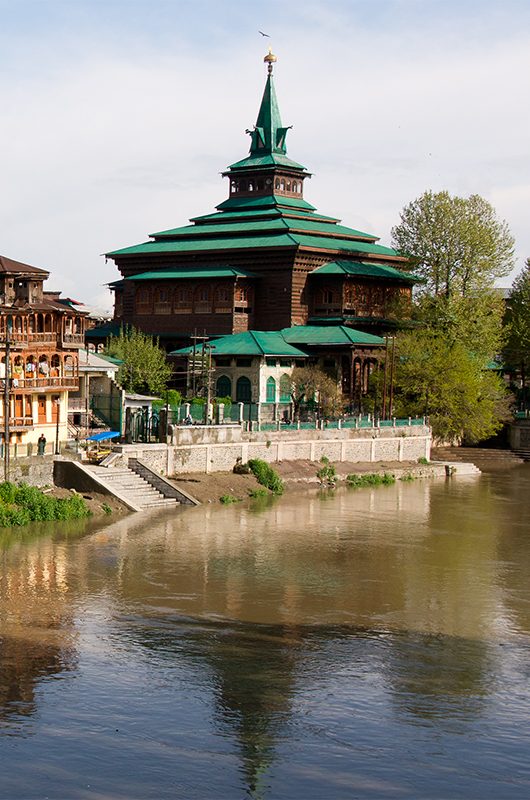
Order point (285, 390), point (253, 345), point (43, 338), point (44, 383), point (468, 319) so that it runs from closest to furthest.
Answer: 1. point (44, 383)
2. point (43, 338)
3. point (253, 345)
4. point (285, 390)
5. point (468, 319)

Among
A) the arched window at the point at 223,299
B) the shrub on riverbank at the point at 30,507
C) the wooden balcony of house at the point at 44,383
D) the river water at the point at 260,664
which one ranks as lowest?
the river water at the point at 260,664

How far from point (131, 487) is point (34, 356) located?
8368 millimetres

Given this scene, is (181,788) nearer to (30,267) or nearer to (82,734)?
(82,734)

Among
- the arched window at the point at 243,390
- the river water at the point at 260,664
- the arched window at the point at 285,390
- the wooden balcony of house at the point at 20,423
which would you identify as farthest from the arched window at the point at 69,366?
the arched window at the point at 285,390

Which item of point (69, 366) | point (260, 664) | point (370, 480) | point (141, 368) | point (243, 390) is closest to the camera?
point (260, 664)

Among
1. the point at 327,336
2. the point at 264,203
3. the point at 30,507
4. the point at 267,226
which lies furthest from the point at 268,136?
the point at 30,507

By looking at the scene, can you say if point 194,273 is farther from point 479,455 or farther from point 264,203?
point 479,455

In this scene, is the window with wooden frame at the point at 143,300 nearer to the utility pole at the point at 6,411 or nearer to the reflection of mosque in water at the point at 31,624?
the utility pole at the point at 6,411

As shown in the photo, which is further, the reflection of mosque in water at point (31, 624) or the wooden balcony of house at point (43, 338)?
the wooden balcony of house at point (43, 338)

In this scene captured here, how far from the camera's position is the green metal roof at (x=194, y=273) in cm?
8838

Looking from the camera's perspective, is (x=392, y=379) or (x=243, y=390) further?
(x=243, y=390)

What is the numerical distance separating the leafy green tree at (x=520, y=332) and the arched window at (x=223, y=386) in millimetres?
24092

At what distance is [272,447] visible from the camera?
67625 mm

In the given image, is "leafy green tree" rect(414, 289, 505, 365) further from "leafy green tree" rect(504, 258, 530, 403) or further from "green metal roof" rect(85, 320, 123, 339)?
"green metal roof" rect(85, 320, 123, 339)
